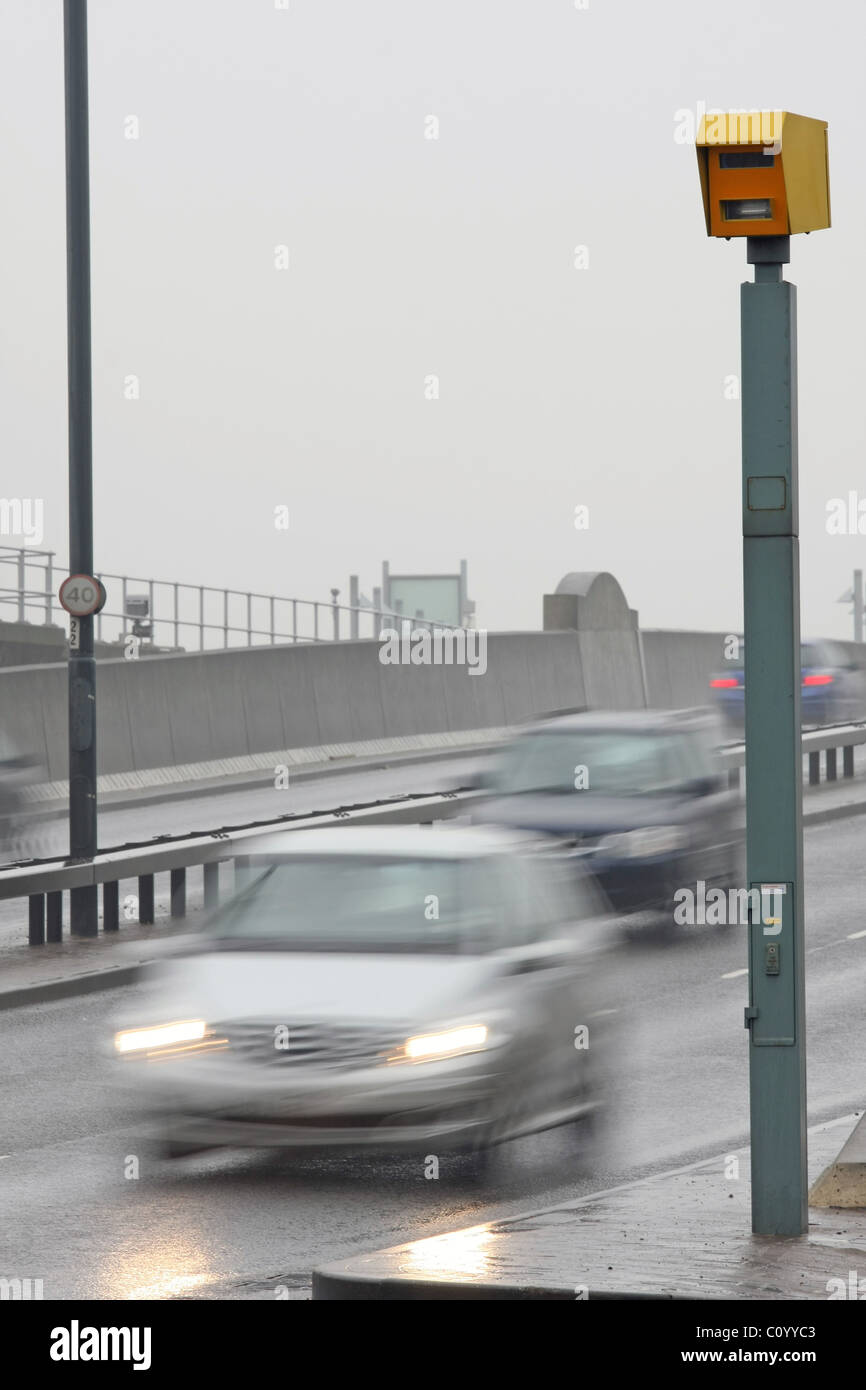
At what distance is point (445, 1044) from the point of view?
933cm

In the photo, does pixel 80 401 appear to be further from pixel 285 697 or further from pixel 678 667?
pixel 678 667

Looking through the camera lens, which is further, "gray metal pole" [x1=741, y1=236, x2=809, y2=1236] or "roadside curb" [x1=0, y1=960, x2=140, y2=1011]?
"roadside curb" [x1=0, y1=960, x2=140, y2=1011]

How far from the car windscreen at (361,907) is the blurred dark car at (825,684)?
22088 mm

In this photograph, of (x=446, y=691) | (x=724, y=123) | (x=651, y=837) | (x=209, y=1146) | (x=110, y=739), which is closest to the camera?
(x=724, y=123)

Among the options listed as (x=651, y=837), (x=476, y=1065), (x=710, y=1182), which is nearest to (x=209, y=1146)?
(x=476, y=1065)

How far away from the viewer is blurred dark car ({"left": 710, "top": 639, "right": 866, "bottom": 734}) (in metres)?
33.0

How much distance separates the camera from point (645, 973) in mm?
15242

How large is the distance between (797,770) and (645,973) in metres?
7.54

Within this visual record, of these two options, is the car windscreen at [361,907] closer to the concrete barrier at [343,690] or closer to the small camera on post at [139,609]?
the concrete barrier at [343,690]

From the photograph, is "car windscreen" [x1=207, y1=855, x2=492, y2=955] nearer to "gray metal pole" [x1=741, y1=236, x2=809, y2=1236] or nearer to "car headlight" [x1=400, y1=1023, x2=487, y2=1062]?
"car headlight" [x1=400, y1=1023, x2=487, y2=1062]

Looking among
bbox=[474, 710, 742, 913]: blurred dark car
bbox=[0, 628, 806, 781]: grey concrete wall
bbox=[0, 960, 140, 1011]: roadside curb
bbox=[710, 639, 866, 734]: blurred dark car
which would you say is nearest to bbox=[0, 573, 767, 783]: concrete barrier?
bbox=[0, 628, 806, 781]: grey concrete wall

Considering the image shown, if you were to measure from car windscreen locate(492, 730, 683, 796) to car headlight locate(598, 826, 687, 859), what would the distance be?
466mm

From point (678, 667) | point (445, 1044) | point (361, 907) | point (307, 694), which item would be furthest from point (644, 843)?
point (678, 667)
